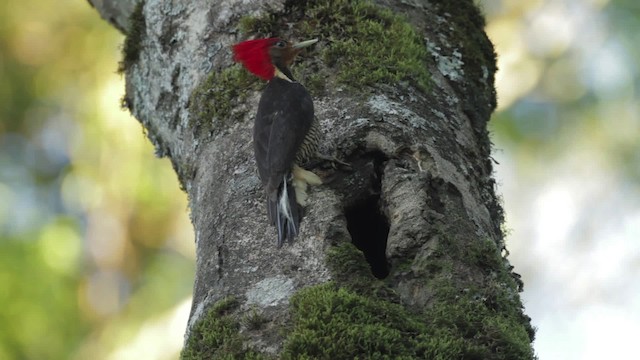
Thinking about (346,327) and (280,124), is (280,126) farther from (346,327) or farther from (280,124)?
(346,327)

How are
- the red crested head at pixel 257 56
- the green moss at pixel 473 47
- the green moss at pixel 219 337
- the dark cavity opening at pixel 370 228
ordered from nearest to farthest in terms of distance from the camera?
1. the green moss at pixel 219 337
2. the dark cavity opening at pixel 370 228
3. the red crested head at pixel 257 56
4. the green moss at pixel 473 47

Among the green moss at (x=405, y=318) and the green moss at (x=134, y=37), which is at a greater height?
the green moss at (x=134, y=37)

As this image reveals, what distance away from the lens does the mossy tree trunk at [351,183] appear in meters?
2.55

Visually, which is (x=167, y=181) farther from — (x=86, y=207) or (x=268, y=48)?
(x=268, y=48)

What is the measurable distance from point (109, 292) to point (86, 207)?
641 mm

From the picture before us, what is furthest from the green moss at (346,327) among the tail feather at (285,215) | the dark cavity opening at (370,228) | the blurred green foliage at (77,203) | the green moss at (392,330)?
the blurred green foliage at (77,203)

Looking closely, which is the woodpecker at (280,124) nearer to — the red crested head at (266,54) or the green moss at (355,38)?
the red crested head at (266,54)

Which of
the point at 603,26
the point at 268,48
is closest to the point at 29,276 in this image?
the point at 268,48

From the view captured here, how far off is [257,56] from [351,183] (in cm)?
69

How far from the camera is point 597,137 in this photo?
23.8 feet

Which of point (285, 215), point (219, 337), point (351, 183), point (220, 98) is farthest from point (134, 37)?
point (219, 337)

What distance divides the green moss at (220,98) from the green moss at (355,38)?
0.69ft

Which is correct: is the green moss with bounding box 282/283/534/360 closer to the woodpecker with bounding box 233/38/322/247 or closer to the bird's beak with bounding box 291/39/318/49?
the woodpecker with bounding box 233/38/322/247

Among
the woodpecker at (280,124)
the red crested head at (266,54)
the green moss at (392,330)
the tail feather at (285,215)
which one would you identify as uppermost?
the red crested head at (266,54)
